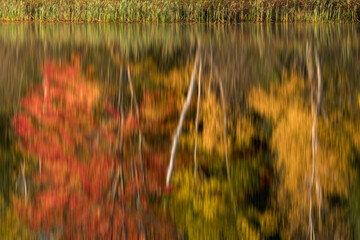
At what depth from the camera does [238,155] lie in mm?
6652

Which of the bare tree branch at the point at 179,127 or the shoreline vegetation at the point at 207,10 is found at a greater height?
the shoreline vegetation at the point at 207,10

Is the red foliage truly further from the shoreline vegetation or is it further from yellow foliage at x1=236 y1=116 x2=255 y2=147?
the shoreline vegetation

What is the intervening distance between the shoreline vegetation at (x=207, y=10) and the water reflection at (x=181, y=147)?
17.9 metres

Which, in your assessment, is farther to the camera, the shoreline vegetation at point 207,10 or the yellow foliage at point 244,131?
the shoreline vegetation at point 207,10

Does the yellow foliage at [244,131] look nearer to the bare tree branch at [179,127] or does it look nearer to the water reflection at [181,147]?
the water reflection at [181,147]

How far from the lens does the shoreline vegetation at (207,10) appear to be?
3050cm

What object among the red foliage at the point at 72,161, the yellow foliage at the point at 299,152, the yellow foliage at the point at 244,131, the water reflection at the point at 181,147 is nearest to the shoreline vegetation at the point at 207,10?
the water reflection at the point at 181,147

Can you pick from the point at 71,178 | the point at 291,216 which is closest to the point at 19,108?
the point at 71,178

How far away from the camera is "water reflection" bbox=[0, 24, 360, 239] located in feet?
14.6

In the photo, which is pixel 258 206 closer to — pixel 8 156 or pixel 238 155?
pixel 238 155

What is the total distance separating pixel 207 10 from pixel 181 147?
25.9 metres

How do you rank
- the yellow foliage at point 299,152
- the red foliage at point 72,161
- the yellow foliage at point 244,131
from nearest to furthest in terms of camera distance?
the red foliage at point 72,161 → the yellow foliage at point 299,152 → the yellow foliage at point 244,131

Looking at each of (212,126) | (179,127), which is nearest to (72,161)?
(179,127)

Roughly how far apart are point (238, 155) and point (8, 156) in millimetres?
2754
